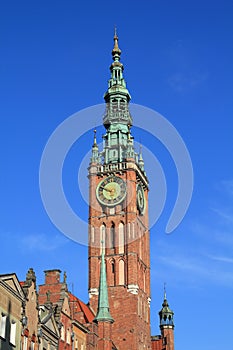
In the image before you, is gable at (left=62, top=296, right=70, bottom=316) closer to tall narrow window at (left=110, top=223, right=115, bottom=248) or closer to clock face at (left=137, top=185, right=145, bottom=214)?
tall narrow window at (left=110, top=223, right=115, bottom=248)

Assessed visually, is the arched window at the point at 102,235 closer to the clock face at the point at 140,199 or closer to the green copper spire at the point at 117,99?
the clock face at the point at 140,199

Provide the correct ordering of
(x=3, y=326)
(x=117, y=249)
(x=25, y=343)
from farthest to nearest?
(x=117, y=249) < (x=25, y=343) < (x=3, y=326)

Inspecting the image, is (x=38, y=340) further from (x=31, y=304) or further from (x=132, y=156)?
(x=132, y=156)

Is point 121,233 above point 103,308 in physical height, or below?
above

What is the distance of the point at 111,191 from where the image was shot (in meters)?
98.1

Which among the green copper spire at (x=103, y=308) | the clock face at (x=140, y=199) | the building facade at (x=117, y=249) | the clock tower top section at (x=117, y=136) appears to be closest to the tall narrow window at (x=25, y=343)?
the building facade at (x=117, y=249)

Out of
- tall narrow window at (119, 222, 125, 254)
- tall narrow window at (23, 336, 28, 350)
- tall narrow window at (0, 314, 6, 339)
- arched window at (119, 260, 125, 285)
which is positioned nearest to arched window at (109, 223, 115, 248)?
tall narrow window at (119, 222, 125, 254)

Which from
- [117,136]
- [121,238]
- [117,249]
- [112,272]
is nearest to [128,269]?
[112,272]

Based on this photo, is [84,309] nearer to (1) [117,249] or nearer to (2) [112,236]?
(1) [117,249]

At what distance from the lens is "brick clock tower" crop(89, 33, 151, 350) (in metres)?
90.4

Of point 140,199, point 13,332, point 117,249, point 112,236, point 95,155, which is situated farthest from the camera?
point 95,155

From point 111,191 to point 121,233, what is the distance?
6.33 metres

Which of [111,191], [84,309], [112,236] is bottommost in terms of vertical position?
[84,309]

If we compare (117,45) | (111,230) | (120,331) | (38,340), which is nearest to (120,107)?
(117,45)
